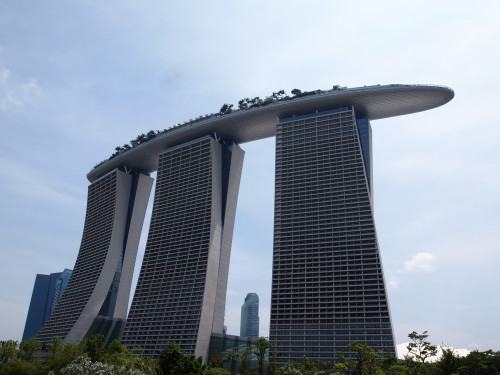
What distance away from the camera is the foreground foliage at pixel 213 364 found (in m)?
70.1

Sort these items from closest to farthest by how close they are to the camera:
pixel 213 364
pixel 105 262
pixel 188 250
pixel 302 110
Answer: pixel 213 364 < pixel 302 110 < pixel 188 250 < pixel 105 262

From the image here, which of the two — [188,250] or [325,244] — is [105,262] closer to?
[188,250]

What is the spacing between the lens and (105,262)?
155 metres

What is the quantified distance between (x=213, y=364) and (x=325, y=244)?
1458 inches

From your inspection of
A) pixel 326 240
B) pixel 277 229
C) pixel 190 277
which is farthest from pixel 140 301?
pixel 326 240

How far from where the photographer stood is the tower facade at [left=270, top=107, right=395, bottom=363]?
350 feet

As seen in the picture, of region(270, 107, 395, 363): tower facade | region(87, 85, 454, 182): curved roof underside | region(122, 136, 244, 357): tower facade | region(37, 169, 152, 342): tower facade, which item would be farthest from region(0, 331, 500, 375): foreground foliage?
region(87, 85, 454, 182): curved roof underside

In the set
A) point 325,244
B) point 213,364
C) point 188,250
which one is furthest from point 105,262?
point 325,244

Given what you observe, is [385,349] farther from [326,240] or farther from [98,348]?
[98,348]

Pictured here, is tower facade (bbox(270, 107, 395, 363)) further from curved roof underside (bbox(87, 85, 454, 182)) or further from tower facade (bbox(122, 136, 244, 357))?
tower facade (bbox(122, 136, 244, 357))

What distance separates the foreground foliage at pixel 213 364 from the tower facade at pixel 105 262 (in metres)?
32.2

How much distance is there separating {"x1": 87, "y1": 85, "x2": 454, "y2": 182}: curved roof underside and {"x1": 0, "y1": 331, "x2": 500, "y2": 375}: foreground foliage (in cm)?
6136

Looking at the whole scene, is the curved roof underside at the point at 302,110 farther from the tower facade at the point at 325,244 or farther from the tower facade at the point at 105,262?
the tower facade at the point at 105,262

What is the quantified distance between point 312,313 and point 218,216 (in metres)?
40.2
